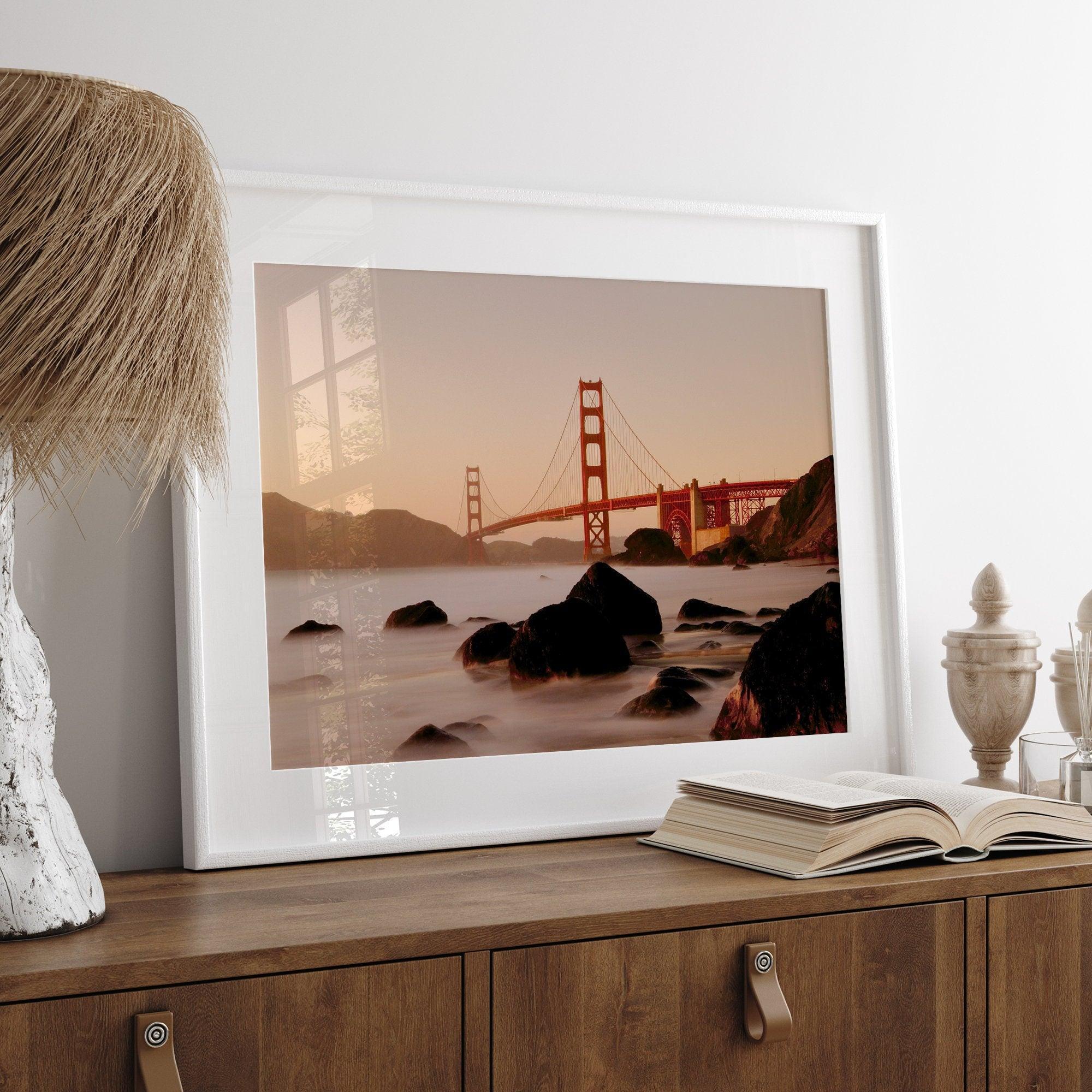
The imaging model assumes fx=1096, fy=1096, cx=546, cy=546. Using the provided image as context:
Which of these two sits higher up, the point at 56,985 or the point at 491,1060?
the point at 56,985

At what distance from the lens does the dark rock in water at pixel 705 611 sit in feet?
4.64

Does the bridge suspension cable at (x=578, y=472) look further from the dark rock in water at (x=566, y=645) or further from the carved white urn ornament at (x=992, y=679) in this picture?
the carved white urn ornament at (x=992, y=679)

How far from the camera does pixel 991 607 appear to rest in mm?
1451

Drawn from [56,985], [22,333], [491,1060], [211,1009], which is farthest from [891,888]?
[22,333]

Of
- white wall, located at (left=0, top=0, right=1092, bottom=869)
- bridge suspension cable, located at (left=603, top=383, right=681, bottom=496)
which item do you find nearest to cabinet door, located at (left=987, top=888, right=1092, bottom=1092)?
white wall, located at (left=0, top=0, right=1092, bottom=869)

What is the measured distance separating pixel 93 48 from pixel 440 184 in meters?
0.41

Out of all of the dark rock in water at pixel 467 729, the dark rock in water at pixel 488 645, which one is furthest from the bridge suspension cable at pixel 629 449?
the dark rock in water at pixel 467 729

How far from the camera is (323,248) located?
1.29 m

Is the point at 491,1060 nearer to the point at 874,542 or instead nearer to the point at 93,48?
Result: the point at 874,542

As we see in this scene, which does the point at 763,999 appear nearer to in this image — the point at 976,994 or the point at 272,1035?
the point at 976,994

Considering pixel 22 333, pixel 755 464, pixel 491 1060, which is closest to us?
pixel 22 333

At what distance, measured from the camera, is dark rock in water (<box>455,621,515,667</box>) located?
132cm

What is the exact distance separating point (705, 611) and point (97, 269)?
849mm

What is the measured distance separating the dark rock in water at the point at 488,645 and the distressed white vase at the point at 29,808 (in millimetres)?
472
